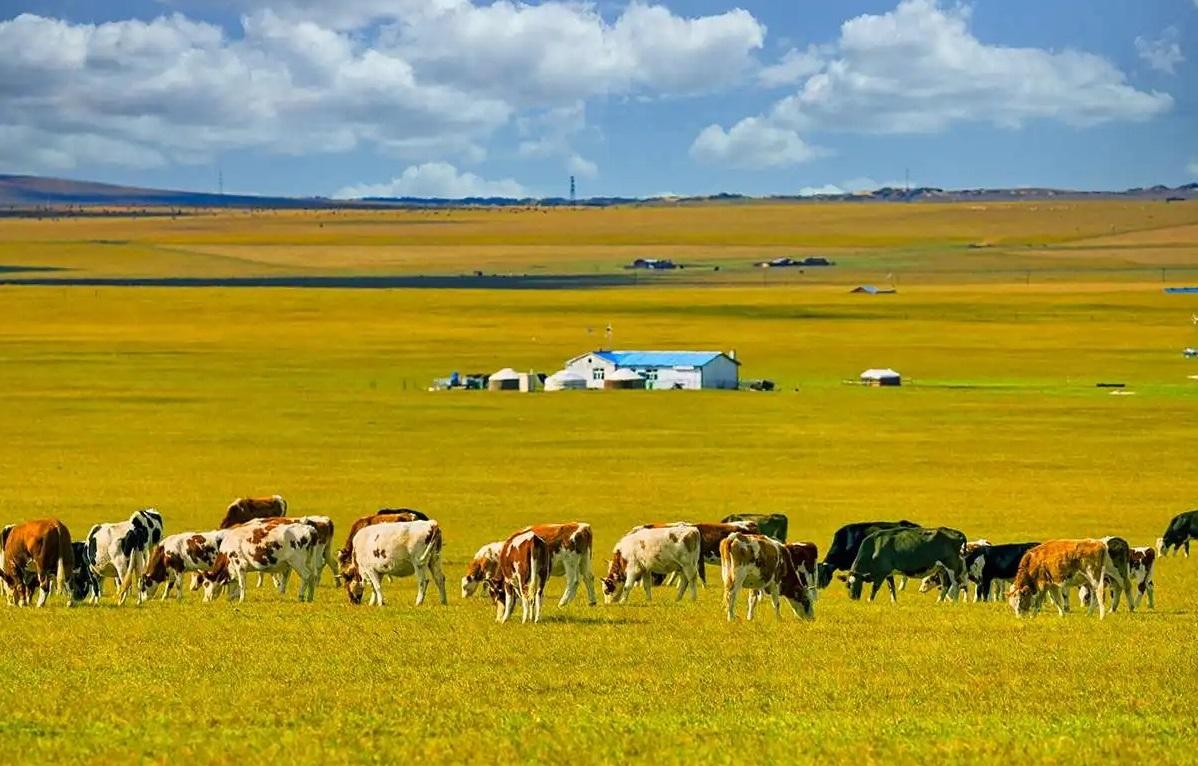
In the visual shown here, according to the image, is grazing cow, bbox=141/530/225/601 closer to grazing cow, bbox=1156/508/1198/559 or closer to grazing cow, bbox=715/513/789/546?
grazing cow, bbox=715/513/789/546

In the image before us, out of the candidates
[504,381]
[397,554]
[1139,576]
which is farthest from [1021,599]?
[504,381]

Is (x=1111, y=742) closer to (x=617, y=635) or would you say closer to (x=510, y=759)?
(x=510, y=759)

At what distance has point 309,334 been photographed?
465ft

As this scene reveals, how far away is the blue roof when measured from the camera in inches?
4082

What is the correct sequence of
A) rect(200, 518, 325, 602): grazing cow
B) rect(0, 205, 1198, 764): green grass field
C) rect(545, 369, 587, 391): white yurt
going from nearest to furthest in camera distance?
rect(0, 205, 1198, 764): green grass field < rect(200, 518, 325, 602): grazing cow < rect(545, 369, 587, 391): white yurt

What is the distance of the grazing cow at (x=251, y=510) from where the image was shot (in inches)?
1362

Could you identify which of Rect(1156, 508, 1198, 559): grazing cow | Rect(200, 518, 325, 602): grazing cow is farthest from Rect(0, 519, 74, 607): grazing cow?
Rect(1156, 508, 1198, 559): grazing cow

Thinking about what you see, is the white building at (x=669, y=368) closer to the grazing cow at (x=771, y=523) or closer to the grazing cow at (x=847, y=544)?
the grazing cow at (x=771, y=523)

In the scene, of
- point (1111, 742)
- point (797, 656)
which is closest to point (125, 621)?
point (797, 656)

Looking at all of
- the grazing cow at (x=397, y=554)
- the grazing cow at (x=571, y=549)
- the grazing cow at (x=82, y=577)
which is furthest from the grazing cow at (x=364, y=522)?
the grazing cow at (x=82, y=577)

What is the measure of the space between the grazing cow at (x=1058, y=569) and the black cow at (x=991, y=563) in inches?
138

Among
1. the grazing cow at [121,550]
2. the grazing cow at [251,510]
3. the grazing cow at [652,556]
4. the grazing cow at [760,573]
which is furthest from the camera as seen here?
the grazing cow at [251,510]

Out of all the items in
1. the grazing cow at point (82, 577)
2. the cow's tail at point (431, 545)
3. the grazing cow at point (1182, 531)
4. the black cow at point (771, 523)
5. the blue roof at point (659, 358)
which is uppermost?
the blue roof at point (659, 358)

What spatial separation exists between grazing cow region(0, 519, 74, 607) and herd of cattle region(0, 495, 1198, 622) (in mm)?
20
